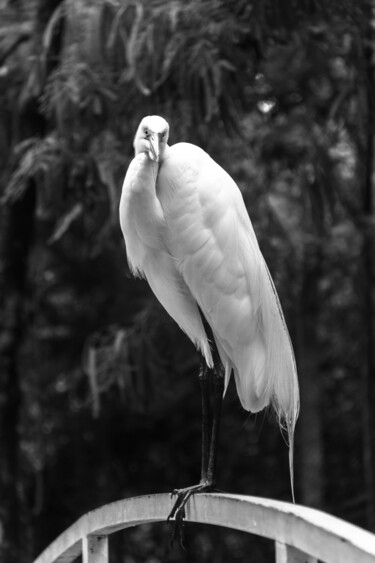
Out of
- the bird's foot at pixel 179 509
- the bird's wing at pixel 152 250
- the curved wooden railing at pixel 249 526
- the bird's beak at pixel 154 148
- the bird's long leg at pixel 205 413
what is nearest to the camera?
the curved wooden railing at pixel 249 526

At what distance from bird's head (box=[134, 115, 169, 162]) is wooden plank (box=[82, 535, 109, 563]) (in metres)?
0.90

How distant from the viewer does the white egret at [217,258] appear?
229 centimetres

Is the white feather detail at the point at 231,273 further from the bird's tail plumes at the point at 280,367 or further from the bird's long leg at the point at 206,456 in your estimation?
the bird's long leg at the point at 206,456

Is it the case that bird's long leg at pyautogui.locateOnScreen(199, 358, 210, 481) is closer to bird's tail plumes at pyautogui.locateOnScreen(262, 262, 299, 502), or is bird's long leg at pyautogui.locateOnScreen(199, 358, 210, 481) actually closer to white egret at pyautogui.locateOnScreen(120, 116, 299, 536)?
white egret at pyautogui.locateOnScreen(120, 116, 299, 536)

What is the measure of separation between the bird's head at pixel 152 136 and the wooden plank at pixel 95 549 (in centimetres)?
90

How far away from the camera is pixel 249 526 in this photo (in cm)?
162

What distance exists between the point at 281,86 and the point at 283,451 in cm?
319

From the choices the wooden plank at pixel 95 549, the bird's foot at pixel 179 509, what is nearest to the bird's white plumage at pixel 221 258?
the bird's foot at pixel 179 509

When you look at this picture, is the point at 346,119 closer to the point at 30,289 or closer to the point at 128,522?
the point at 30,289

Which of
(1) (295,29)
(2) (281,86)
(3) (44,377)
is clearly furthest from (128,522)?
(3) (44,377)

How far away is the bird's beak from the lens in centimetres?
215

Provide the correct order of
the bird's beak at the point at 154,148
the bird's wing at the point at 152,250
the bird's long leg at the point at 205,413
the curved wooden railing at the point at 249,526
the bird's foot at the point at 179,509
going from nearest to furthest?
1. the curved wooden railing at the point at 249,526
2. the bird's foot at the point at 179,509
3. the bird's beak at the point at 154,148
4. the bird's wing at the point at 152,250
5. the bird's long leg at the point at 205,413

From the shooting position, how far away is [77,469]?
268 inches

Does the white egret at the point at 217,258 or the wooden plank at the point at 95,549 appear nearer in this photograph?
the wooden plank at the point at 95,549
